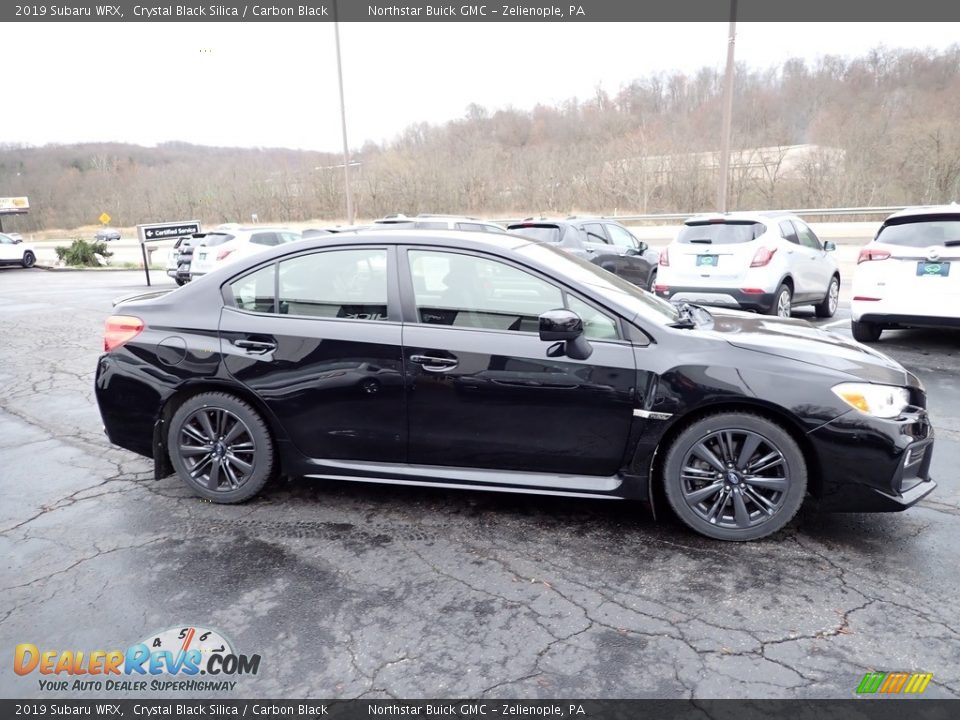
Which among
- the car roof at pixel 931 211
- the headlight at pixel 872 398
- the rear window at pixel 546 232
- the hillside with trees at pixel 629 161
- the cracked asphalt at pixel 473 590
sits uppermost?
the hillside with trees at pixel 629 161

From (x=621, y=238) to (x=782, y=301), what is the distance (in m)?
4.79

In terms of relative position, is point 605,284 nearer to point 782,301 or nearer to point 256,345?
point 256,345

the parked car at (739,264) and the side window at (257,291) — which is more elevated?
the side window at (257,291)

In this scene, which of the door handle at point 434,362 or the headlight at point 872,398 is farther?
the door handle at point 434,362

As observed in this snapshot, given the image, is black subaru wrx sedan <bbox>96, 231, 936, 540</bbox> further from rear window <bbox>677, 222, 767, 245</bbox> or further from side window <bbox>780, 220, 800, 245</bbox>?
side window <bbox>780, 220, 800, 245</bbox>

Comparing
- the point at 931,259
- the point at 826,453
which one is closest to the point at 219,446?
the point at 826,453

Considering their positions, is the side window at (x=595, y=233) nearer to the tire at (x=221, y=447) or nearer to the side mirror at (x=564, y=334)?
the side mirror at (x=564, y=334)

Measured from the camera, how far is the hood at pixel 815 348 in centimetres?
338

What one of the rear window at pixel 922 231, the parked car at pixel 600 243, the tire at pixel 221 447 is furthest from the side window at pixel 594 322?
the parked car at pixel 600 243

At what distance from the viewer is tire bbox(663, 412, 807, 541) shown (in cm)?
332

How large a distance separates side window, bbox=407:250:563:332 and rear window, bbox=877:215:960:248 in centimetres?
598

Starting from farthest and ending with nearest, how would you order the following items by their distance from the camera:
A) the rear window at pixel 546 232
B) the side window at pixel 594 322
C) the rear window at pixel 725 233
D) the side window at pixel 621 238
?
the side window at pixel 621 238
the rear window at pixel 546 232
the rear window at pixel 725 233
the side window at pixel 594 322

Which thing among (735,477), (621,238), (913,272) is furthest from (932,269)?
(621,238)

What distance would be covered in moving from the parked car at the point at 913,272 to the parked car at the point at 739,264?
1.12 m
